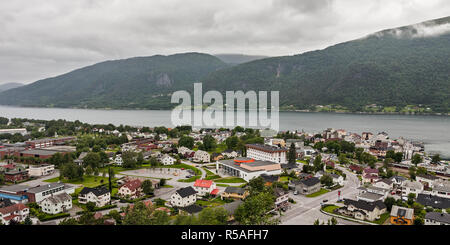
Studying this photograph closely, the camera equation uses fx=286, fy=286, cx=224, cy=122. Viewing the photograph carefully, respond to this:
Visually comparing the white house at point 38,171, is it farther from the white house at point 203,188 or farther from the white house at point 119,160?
the white house at point 203,188

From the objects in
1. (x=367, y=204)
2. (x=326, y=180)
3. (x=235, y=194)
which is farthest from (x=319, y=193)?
(x=235, y=194)

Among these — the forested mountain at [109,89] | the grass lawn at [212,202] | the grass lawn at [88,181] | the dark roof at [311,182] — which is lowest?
the grass lawn at [212,202]

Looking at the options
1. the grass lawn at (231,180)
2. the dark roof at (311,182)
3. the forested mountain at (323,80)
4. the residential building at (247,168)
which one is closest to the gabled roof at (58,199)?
the grass lawn at (231,180)

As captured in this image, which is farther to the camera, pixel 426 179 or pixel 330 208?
pixel 426 179

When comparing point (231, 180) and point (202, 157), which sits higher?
point (202, 157)

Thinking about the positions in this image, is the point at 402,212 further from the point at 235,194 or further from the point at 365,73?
the point at 365,73

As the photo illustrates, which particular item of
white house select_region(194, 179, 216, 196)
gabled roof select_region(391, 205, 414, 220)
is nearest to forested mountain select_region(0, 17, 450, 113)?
gabled roof select_region(391, 205, 414, 220)

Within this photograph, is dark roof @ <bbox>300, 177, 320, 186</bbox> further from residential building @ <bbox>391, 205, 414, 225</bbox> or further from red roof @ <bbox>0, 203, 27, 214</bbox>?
red roof @ <bbox>0, 203, 27, 214</bbox>
